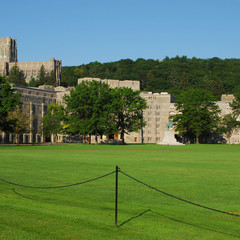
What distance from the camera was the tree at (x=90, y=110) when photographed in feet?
374

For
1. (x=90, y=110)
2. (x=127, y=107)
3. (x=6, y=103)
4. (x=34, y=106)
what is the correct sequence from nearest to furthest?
(x=6, y=103) < (x=90, y=110) < (x=127, y=107) < (x=34, y=106)

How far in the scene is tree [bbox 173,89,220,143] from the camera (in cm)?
13625

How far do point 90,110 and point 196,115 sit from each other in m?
37.5

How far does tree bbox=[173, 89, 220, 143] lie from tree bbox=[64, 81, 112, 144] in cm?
3005

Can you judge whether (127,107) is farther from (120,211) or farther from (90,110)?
(120,211)

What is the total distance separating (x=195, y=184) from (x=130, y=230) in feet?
37.7

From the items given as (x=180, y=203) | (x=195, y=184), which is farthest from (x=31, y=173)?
(x=180, y=203)

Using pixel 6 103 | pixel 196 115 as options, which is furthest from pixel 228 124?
pixel 6 103

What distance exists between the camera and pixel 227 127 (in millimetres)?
153125

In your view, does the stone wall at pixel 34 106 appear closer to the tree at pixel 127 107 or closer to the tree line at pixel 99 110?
the tree line at pixel 99 110

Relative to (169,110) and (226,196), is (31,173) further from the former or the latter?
(169,110)

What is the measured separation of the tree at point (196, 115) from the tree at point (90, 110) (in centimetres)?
3005

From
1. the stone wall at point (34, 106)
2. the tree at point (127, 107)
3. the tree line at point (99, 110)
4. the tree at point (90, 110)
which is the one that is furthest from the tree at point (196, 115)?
the stone wall at point (34, 106)

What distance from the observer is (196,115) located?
453 feet
